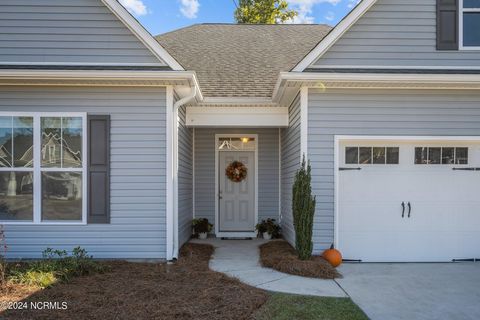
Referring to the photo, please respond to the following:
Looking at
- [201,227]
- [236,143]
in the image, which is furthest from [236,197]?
[236,143]

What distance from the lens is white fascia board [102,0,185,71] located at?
24.2ft

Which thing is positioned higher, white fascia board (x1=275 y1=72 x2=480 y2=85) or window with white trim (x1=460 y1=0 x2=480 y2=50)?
window with white trim (x1=460 y1=0 x2=480 y2=50)

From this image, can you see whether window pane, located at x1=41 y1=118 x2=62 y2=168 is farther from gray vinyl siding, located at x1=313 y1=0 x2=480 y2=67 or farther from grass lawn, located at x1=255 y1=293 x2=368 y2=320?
gray vinyl siding, located at x1=313 y1=0 x2=480 y2=67

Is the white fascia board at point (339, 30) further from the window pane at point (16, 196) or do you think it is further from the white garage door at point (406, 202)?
the window pane at point (16, 196)

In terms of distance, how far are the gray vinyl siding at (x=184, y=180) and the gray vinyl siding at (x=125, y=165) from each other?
3.37ft

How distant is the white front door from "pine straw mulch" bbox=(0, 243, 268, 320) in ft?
12.9

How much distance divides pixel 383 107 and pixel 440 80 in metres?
1.02

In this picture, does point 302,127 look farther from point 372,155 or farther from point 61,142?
point 61,142

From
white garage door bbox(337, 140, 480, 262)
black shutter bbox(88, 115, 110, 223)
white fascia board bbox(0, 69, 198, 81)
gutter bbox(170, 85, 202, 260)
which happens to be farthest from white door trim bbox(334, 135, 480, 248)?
black shutter bbox(88, 115, 110, 223)

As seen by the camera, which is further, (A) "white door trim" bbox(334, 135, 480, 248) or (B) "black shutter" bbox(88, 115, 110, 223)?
(A) "white door trim" bbox(334, 135, 480, 248)

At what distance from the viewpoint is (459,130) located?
7.76 meters

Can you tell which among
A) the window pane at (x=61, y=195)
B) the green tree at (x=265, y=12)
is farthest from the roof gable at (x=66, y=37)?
the green tree at (x=265, y=12)

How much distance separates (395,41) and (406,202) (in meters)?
2.94

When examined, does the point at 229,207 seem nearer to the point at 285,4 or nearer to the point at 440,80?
the point at 440,80
